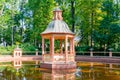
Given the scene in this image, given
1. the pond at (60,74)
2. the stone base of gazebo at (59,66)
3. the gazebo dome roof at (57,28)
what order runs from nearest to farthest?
the pond at (60,74)
the stone base of gazebo at (59,66)
the gazebo dome roof at (57,28)

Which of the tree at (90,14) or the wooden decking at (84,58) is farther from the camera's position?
the tree at (90,14)

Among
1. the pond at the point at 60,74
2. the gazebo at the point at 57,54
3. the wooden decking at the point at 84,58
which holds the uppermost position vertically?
the gazebo at the point at 57,54

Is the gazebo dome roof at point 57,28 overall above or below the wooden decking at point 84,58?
above

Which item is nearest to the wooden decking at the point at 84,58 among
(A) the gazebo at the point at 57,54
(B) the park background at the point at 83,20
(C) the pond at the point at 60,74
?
(B) the park background at the point at 83,20

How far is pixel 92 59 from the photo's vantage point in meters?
31.0

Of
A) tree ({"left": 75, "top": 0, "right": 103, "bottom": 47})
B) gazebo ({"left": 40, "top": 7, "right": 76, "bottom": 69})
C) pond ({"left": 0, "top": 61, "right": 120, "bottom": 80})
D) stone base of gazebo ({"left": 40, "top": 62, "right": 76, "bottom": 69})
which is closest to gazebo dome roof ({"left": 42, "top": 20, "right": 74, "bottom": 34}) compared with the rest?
gazebo ({"left": 40, "top": 7, "right": 76, "bottom": 69})

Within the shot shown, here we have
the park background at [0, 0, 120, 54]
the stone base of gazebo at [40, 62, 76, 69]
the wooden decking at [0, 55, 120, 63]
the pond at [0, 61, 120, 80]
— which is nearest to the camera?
the pond at [0, 61, 120, 80]


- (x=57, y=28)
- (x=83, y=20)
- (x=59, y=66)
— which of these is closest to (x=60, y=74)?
(x=59, y=66)

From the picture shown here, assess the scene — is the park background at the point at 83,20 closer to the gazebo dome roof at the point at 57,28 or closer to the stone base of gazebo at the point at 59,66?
the gazebo dome roof at the point at 57,28

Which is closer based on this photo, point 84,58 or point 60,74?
point 60,74

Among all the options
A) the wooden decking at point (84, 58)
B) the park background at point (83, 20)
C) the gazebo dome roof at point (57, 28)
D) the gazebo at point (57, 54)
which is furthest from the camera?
the park background at point (83, 20)

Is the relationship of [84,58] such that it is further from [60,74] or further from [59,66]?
[60,74]

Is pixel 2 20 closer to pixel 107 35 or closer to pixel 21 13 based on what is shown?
pixel 21 13

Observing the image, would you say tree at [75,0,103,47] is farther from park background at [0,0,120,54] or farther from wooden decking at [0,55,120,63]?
wooden decking at [0,55,120,63]
